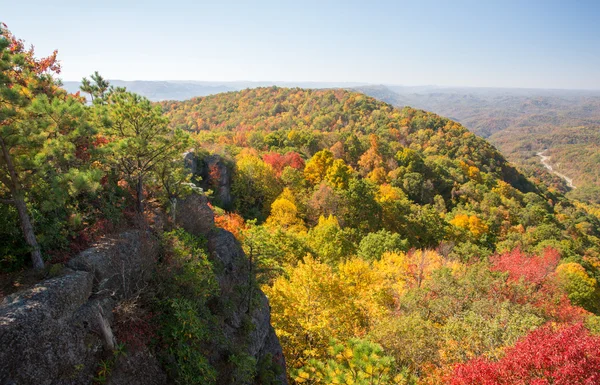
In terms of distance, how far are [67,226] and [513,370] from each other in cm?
1579

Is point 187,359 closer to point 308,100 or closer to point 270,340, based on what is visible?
point 270,340

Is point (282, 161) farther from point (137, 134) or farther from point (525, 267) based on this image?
point (137, 134)

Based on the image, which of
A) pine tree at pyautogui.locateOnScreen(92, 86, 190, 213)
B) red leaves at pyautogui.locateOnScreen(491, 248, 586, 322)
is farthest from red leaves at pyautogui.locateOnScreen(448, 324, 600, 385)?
pine tree at pyautogui.locateOnScreen(92, 86, 190, 213)

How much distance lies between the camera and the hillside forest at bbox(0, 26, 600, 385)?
9.26m

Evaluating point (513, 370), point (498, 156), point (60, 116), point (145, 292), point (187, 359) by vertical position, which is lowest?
point (498, 156)

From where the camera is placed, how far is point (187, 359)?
11.0 meters

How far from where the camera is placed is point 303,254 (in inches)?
1164

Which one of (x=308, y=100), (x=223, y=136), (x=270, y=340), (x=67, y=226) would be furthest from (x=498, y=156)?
(x=67, y=226)

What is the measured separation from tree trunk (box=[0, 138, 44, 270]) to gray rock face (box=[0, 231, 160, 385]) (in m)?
0.96

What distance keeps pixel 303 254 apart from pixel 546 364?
2151cm

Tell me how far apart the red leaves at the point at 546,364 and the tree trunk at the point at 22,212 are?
1402cm

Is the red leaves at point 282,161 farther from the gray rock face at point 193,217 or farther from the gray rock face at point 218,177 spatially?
the gray rock face at point 193,217

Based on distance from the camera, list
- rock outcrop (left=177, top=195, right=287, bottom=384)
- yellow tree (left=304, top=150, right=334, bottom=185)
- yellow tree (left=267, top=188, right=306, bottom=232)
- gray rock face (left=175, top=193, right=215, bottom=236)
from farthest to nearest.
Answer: yellow tree (left=304, top=150, right=334, bottom=185) → yellow tree (left=267, top=188, right=306, bottom=232) → gray rock face (left=175, top=193, right=215, bottom=236) → rock outcrop (left=177, top=195, right=287, bottom=384)

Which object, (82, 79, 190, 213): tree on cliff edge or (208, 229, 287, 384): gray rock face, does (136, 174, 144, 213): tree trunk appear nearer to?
(82, 79, 190, 213): tree on cliff edge
